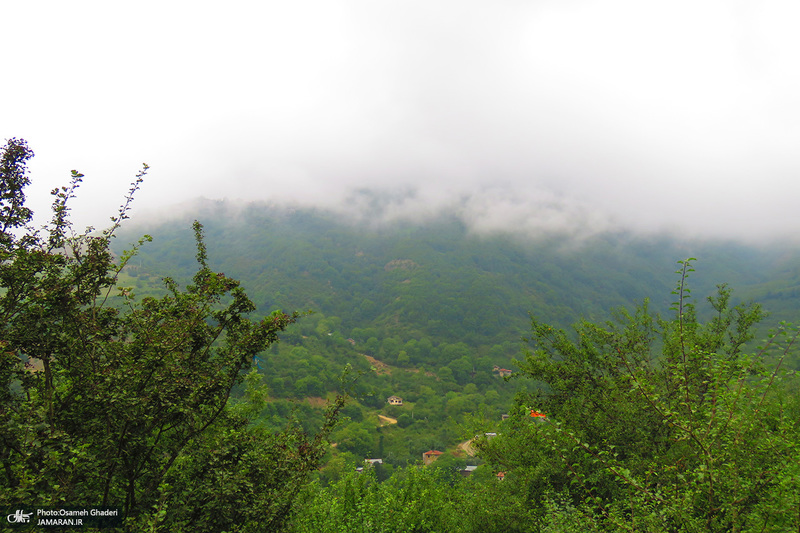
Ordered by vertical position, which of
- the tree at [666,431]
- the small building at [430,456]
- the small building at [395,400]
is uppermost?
the tree at [666,431]

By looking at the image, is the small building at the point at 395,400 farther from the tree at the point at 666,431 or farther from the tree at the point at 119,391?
the tree at the point at 119,391

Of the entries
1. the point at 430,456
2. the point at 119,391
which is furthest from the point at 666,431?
the point at 430,456

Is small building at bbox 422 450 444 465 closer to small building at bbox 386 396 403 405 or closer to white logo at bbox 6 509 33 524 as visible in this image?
small building at bbox 386 396 403 405

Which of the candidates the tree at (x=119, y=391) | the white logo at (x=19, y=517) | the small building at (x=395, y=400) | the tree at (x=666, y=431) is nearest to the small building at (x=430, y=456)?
the small building at (x=395, y=400)

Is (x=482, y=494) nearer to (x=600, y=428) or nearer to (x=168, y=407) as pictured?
(x=600, y=428)

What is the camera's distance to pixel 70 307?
632 cm

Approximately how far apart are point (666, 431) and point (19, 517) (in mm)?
18779

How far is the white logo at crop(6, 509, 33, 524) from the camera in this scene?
5.52 meters

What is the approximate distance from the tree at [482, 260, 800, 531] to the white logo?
26.3 feet

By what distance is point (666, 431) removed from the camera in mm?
15086

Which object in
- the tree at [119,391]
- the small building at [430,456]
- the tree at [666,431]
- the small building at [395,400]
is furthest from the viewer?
the small building at [395,400]

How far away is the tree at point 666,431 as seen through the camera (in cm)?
659

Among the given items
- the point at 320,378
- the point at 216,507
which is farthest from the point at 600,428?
the point at 320,378

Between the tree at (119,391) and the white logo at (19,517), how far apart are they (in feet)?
1.02
